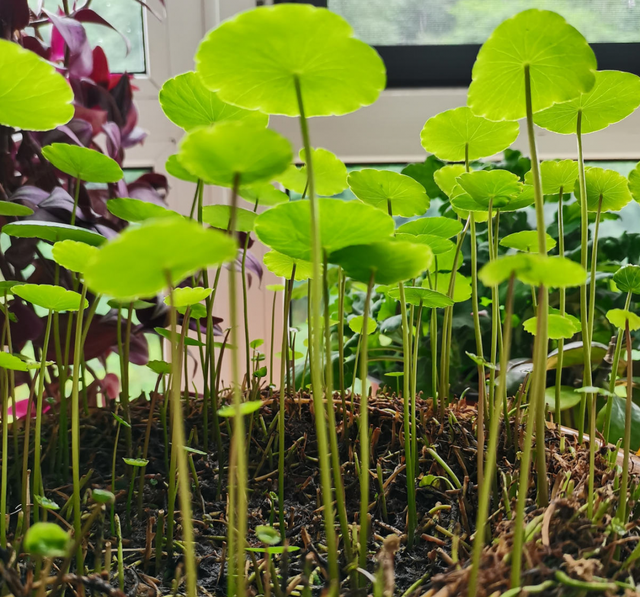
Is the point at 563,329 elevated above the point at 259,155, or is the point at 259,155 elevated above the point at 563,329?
the point at 259,155

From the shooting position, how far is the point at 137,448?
0.49 metres

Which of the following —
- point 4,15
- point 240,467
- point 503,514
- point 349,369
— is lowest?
point 349,369

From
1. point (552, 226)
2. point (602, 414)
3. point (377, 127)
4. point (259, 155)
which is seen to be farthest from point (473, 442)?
point (377, 127)

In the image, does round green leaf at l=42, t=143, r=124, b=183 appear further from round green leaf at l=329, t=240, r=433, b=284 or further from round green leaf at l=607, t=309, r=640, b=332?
round green leaf at l=607, t=309, r=640, b=332

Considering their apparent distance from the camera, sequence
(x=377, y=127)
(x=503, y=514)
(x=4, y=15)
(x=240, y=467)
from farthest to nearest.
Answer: (x=377, y=127)
(x=4, y=15)
(x=503, y=514)
(x=240, y=467)

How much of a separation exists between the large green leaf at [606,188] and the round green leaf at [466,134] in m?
0.07

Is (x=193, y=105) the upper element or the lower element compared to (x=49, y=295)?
upper

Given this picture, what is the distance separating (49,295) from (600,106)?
44 cm

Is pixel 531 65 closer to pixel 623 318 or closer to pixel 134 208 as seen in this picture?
pixel 623 318

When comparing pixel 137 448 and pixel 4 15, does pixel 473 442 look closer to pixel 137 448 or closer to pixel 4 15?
pixel 137 448

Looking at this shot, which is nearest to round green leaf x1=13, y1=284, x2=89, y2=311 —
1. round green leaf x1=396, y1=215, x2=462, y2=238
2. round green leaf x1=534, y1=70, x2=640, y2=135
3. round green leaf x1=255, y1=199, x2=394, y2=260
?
round green leaf x1=255, y1=199, x2=394, y2=260

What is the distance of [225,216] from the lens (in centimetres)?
51

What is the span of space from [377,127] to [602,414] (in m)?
0.73

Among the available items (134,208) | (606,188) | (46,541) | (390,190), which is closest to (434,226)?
(390,190)
